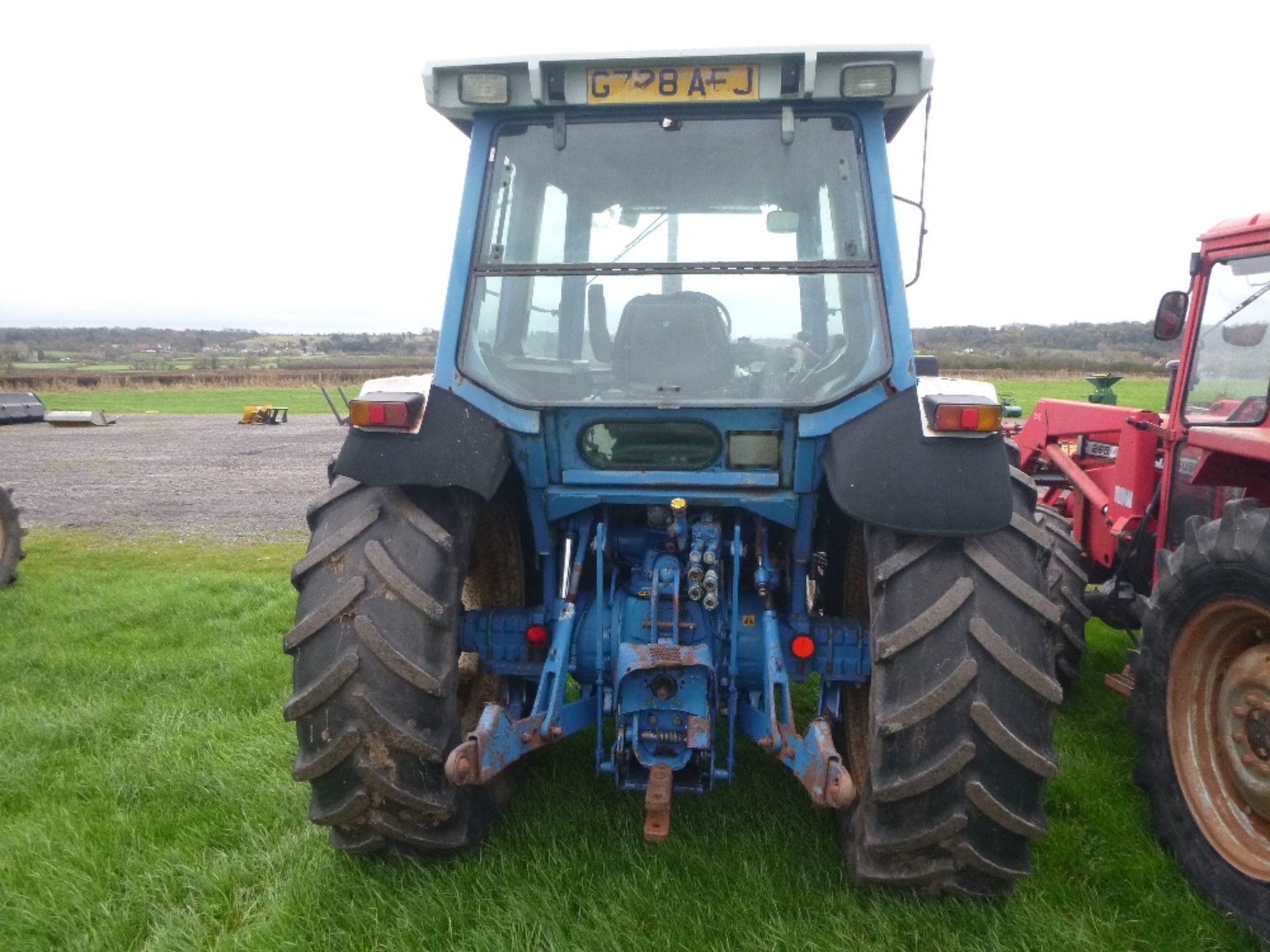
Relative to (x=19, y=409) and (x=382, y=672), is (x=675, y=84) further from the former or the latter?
(x=19, y=409)

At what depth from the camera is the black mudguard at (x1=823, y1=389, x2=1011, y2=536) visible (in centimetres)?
228

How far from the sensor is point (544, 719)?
2.54 meters

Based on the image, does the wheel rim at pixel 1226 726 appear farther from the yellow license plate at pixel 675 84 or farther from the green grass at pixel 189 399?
the green grass at pixel 189 399

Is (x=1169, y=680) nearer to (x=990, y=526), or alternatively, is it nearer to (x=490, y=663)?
(x=990, y=526)

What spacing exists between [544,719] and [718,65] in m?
1.90

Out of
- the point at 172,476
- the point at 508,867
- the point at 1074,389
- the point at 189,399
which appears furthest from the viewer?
A: the point at 189,399

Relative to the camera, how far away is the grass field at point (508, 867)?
2.39 m

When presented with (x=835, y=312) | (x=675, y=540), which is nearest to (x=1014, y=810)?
(x=675, y=540)

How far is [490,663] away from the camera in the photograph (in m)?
2.88

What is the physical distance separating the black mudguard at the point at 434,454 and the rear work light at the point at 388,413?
0.10 ft

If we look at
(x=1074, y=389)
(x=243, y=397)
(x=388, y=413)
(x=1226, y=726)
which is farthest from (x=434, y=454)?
(x=243, y=397)

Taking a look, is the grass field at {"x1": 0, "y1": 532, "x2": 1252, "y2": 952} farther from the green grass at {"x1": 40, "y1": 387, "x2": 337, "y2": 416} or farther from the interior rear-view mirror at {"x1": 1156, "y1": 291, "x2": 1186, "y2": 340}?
the green grass at {"x1": 40, "y1": 387, "x2": 337, "y2": 416}

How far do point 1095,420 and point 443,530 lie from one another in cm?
404

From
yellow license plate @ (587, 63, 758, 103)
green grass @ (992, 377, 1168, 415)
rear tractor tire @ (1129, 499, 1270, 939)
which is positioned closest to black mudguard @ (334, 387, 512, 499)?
yellow license plate @ (587, 63, 758, 103)
